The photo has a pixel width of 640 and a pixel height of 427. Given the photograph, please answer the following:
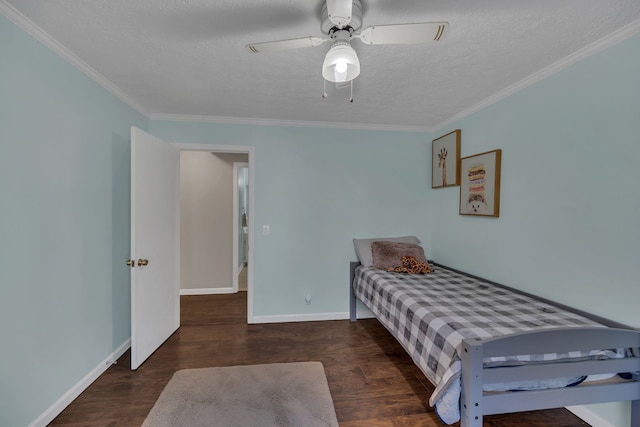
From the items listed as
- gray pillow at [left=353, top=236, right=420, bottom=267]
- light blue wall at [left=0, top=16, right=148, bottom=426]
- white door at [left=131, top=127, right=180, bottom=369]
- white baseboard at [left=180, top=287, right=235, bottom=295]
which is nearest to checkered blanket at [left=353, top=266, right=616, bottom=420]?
gray pillow at [left=353, top=236, right=420, bottom=267]

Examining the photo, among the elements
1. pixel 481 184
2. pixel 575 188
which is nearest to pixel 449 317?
pixel 575 188

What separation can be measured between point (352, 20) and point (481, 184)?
78.6 inches

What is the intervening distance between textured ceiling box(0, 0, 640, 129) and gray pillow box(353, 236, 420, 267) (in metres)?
1.50

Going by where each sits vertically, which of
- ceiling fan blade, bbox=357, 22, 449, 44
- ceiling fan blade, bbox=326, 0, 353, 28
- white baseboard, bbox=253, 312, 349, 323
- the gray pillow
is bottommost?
white baseboard, bbox=253, 312, 349, 323

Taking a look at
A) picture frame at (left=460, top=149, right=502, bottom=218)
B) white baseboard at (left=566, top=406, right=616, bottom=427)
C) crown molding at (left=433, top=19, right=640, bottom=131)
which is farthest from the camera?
picture frame at (left=460, top=149, right=502, bottom=218)

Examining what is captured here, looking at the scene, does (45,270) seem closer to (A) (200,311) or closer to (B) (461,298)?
(A) (200,311)

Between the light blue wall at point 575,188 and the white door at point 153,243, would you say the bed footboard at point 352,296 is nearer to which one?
the light blue wall at point 575,188

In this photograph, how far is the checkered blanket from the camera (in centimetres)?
147

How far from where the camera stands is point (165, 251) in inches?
110

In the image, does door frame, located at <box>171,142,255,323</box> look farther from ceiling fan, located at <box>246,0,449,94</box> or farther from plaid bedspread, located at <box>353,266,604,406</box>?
ceiling fan, located at <box>246,0,449,94</box>

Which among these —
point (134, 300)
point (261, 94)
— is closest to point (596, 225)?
point (261, 94)

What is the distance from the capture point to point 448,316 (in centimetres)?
173

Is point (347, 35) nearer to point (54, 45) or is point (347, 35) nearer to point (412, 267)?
point (54, 45)

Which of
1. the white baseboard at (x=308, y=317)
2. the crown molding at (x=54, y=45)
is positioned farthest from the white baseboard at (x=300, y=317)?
the crown molding at (x=54, y=45)
